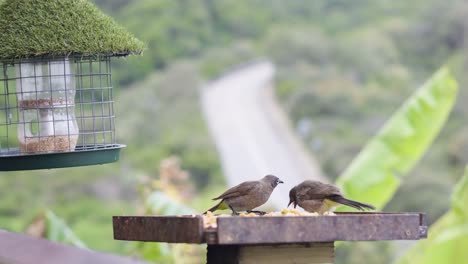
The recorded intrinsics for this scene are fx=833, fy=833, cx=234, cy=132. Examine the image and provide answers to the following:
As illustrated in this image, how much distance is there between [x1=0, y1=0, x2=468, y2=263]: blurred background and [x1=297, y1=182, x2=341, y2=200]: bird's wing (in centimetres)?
1045

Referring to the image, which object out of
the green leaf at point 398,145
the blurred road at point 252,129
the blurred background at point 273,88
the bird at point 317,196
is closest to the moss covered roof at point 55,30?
the bird at point 317,196

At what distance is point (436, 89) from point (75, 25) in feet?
10.7

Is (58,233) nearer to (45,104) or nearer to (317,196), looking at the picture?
(45,104)

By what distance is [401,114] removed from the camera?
5.88 metres

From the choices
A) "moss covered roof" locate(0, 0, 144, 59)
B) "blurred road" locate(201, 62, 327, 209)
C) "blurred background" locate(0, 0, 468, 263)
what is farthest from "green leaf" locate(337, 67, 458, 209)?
"blurred road" locate(201, 62, 327, 209)

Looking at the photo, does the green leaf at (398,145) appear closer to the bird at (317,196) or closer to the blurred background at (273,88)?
the bird at (317,196)

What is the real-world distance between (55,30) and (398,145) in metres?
3.10

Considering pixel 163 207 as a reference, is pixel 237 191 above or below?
below

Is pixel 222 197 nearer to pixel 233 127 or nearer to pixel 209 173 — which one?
pixel 209 173

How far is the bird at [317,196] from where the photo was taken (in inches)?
120

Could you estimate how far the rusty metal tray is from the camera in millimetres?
2385

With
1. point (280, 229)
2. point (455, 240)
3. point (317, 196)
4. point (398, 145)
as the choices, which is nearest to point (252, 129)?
point (398, 145)

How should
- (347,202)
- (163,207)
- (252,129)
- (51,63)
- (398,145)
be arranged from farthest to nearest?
1. (252,129)
2. (398,145)
3. (163,207)
4. (51,63)
5. (347,202)

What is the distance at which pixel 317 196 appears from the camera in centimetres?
307
